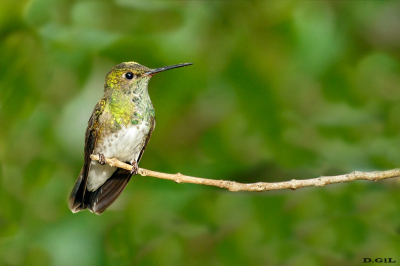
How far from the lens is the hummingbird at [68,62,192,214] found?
128 inches

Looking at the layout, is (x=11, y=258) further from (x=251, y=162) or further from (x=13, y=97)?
(x=251, y=162)

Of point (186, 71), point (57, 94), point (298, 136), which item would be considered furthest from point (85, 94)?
point (298, 136)

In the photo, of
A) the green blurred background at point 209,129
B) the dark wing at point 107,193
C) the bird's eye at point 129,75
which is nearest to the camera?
the bird's eye at point 129,75

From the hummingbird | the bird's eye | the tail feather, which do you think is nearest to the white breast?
the hummingbird

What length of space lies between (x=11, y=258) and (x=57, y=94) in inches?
48.4

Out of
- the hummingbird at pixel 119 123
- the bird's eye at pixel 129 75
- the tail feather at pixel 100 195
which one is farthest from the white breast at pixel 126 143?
the bird's eye at pixel 129 75

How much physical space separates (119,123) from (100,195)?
651mm

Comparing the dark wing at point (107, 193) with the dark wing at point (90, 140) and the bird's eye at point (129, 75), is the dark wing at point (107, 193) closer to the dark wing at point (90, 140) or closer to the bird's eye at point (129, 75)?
the dark wing at point (90, 140)

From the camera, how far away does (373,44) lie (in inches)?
156

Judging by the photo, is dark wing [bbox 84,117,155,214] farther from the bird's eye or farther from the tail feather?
the bird's eye

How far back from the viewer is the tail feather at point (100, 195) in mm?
3496

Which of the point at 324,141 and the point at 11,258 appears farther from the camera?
the point at 324,141

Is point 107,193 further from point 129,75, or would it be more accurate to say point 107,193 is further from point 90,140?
point 129,75

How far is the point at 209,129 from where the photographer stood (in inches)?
156
